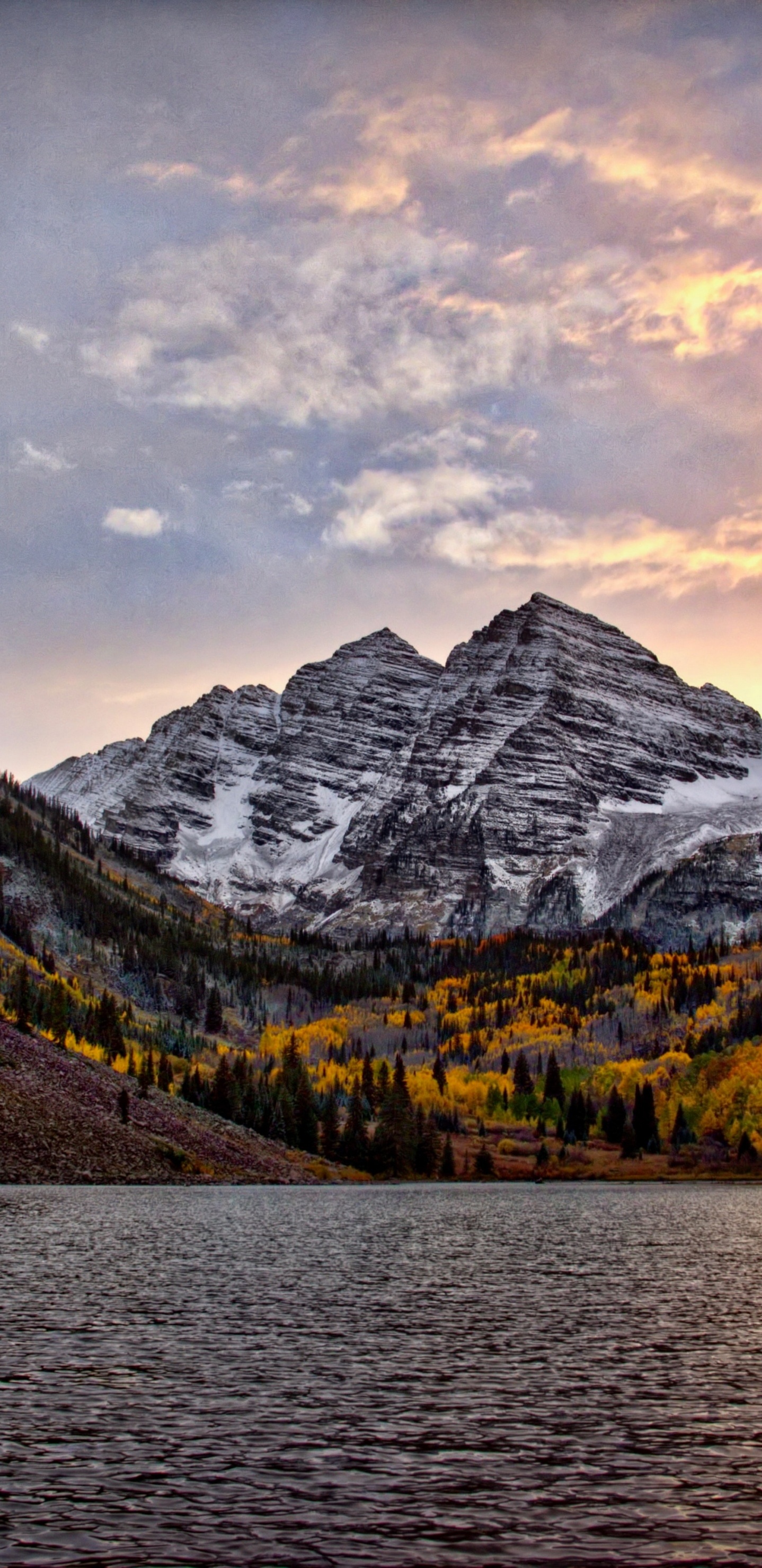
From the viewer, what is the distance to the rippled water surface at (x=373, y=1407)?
62.0 feet

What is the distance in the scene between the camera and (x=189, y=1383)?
30031 millimetres

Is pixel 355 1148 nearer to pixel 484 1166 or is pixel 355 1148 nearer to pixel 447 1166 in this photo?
pixel 447 1166

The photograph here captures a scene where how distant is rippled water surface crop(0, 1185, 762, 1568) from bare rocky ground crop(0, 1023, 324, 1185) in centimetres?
4684

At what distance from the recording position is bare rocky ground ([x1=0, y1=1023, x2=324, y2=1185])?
107 meters

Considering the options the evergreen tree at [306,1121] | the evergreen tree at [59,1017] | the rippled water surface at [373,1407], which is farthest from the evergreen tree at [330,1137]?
the rippled water surface at [373,1407]

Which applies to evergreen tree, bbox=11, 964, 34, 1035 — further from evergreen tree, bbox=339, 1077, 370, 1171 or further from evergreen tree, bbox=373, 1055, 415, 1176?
evergreen tree, bbox=373, 1055, 415, 1176

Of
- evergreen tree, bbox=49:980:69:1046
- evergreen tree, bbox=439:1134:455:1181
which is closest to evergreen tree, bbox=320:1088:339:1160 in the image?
evergreen tree, bbox=439:1134:455:1181

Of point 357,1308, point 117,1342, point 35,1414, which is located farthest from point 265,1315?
point 35,1414

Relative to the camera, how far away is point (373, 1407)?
2781 cm

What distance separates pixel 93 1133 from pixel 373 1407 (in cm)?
9184

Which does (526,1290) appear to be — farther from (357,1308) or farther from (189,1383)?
(189,1383)

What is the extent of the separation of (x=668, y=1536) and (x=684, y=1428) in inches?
312

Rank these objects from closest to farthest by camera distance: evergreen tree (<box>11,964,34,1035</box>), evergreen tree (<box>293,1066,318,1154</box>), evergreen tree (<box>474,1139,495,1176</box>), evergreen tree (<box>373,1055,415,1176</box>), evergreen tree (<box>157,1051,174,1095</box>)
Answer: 1. evergreen tree (<box>11,964,34,1035</box>)
2. evergreen tree (<box>157,1051,174,1095</box>)
3. evergreen tree (<box>373,1055,415,1176</box>)
4. evergreen tree (<box>293,1066,318,1154</box>)
5. evergreen tree (<box>474,1139,495,1176</box>)

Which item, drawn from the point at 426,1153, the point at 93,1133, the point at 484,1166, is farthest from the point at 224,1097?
the point at 93,1133
